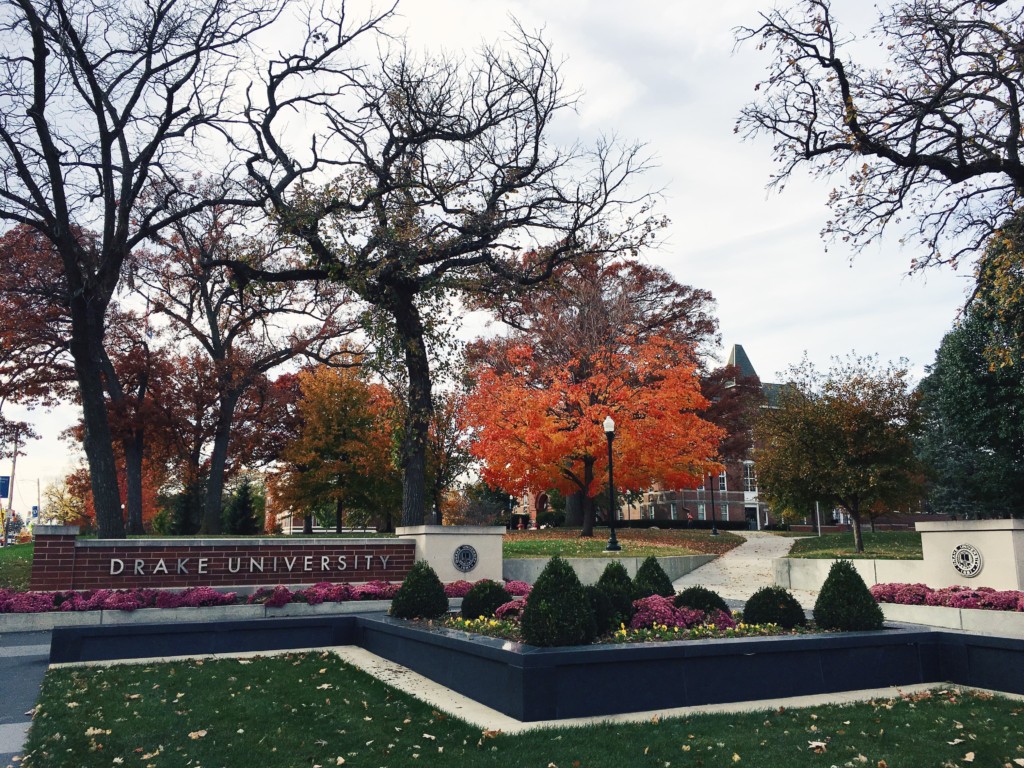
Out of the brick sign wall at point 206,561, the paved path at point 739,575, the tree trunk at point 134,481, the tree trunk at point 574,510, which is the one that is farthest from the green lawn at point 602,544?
the tree trunk at point 134,481

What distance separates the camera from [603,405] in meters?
27.9

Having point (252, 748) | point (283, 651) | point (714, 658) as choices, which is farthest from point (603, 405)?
point (252, 748)

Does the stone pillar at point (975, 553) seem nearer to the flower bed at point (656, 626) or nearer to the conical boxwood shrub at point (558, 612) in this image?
the flower bed at point (656, 626)

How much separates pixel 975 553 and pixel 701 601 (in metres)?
7.47

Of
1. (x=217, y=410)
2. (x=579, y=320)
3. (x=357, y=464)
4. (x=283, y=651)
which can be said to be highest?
(x=579, y=320)

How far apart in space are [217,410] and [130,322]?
554cm

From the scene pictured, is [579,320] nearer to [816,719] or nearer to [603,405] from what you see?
[603,405]

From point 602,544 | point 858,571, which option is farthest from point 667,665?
point 602,544

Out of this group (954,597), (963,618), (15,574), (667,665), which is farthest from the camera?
(15,574)

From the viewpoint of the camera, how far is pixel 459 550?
1709cm

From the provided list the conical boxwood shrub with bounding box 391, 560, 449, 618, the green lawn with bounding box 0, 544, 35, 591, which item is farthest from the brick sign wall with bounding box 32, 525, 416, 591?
the conical boxwood shrub with bounding box 391, 560, 449, 618

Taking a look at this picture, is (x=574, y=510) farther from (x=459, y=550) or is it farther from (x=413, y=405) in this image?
(x=459, y=550)

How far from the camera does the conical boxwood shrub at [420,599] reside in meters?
11.3

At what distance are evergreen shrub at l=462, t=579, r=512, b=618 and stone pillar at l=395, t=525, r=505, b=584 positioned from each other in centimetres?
583
